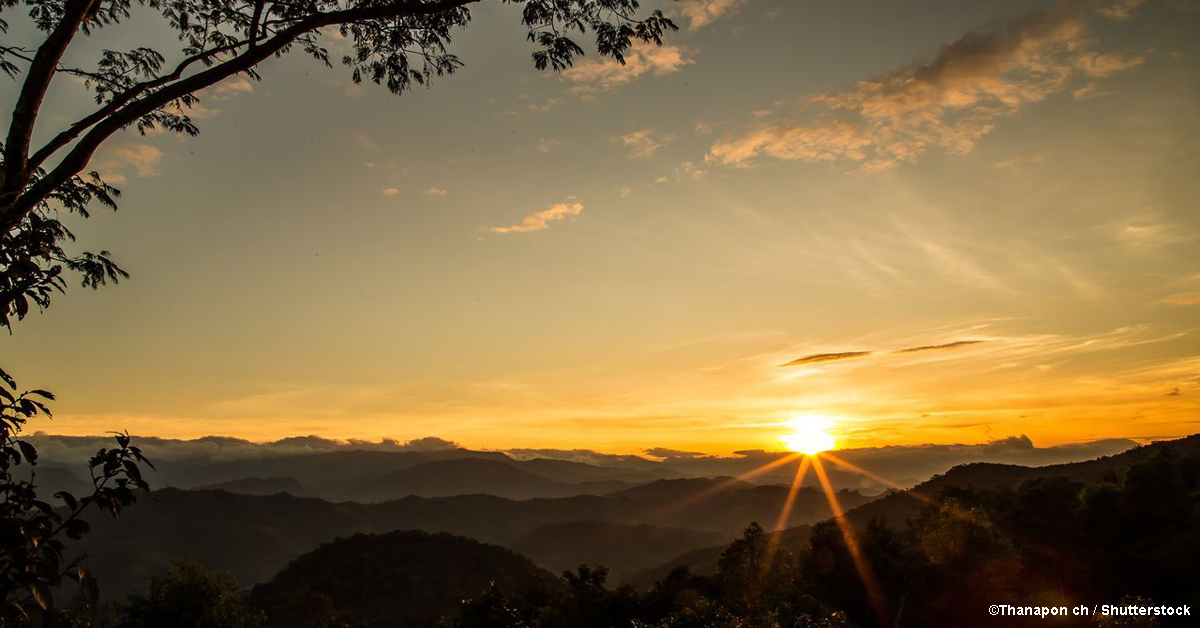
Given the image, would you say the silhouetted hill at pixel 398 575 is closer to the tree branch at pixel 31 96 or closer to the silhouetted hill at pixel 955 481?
the silhouetted hill at pixel 955 481

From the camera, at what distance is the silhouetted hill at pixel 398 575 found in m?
137

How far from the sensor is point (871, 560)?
64.8 metres

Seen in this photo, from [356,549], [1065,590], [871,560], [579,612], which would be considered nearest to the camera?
[579,612]

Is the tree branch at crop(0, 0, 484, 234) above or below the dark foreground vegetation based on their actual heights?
above

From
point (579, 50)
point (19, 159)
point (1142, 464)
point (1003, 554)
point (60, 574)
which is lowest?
point (1003, 554)

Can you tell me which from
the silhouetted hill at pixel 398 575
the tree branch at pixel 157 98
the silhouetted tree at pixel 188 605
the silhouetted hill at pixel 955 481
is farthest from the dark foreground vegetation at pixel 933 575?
the silhouetted hill at pixel 955 481

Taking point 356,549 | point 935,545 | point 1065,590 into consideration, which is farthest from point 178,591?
point 356,549

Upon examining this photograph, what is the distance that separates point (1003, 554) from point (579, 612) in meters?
36.9

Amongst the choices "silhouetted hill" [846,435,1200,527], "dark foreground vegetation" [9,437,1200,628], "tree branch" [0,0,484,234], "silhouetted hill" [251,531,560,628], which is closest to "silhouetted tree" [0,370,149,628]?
"tree branch" [0,0,484,234]

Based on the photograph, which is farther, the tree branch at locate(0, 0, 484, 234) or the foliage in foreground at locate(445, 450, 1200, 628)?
the foliage in foreground at locate(445, 450, 1200, 628)

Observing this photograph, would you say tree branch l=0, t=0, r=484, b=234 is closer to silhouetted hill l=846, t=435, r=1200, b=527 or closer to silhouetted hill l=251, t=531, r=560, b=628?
silhouetted hill l=251, t=531, r=560, b=628

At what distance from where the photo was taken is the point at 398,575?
154000 mm

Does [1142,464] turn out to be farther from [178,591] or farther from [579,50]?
[178,591]

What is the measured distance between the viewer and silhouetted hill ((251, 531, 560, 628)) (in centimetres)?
13712
